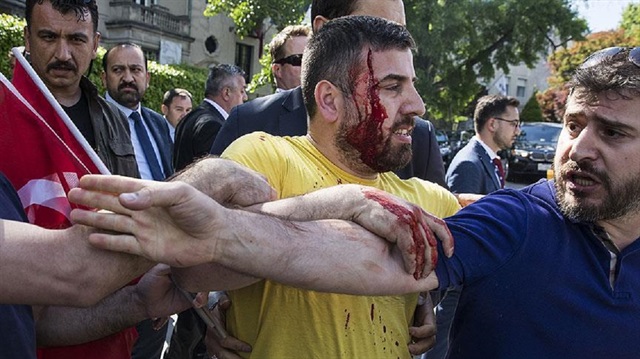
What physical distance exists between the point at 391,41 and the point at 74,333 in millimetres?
1394

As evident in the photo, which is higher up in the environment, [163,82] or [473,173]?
[163,82]

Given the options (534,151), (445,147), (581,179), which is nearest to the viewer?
(581,179)

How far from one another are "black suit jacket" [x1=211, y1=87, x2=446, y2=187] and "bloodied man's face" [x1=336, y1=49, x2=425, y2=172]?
2.04 feet

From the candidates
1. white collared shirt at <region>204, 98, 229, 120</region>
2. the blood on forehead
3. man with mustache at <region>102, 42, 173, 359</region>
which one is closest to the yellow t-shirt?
the blood on forehead

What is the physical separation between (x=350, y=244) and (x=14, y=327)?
0.83 meters

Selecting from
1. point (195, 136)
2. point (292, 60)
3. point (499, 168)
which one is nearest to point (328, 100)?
point (292, 60)

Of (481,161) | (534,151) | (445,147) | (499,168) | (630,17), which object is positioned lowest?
(445,147)

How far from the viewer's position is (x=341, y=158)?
208cm

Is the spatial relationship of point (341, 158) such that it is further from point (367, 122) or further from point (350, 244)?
point (350, 244)

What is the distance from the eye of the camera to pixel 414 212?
164cm

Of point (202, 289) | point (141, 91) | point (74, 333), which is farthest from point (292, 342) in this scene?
point (141, 91)

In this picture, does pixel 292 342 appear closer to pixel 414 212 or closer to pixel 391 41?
pixel 414 212

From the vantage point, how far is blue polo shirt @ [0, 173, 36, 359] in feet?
4.70

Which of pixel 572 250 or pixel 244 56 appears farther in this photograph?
pixel 244 56
